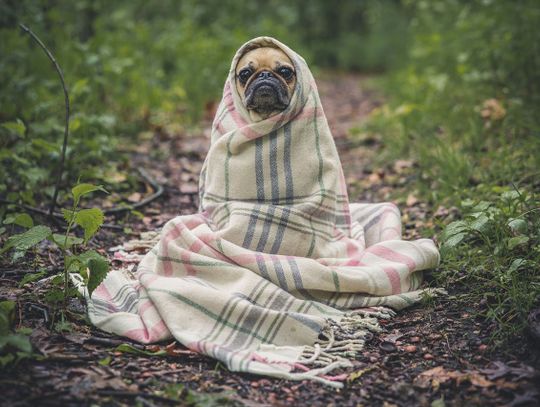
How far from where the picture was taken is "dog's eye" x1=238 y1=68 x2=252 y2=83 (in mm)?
2930

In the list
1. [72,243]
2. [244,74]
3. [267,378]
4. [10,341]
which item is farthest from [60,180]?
[267,378]

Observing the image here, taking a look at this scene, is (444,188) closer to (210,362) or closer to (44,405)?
(210,362)

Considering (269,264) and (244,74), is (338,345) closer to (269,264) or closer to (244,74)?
(269,264)

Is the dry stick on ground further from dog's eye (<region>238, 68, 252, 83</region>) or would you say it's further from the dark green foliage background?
dog's eye (<region>238, 68, 252, 83</region>)

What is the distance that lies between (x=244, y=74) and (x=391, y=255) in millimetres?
1197

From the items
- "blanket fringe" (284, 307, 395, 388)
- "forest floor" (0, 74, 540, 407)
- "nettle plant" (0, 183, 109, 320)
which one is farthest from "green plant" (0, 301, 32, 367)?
"blanket fringe" (284, 307, 395, 388)

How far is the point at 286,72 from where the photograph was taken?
2906 millimetres

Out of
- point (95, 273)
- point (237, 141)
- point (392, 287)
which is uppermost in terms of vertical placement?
point (237, 141)

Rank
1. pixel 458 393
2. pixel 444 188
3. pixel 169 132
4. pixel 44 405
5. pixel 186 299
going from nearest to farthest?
pixel 44 405, pixel 458 393, pixel 186 299, pixel 444 188, pixel 169 132

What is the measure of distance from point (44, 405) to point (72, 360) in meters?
0.27

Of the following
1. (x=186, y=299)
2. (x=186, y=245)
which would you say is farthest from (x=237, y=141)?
(x=186, y=299)

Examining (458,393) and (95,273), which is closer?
(458,393)

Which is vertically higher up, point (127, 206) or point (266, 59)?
point (266, 59)

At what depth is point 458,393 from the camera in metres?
2.13
